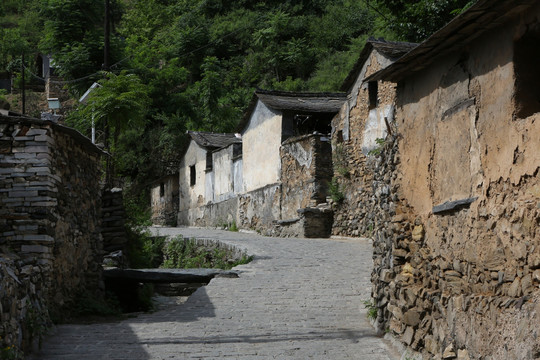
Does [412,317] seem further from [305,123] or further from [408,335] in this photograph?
[305,123]

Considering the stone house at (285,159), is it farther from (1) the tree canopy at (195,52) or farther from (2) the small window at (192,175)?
(2) the small window at (192,175)

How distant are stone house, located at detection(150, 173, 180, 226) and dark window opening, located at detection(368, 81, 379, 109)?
59.6ft

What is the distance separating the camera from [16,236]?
9164mm

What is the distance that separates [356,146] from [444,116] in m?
13.2

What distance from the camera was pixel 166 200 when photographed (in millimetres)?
36188

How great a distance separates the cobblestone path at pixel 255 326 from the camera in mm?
7344

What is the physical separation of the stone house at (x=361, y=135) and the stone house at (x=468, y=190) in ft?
34.8

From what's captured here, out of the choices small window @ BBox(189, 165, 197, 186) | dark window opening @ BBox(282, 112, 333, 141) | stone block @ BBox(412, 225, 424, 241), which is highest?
dark window opening @ BBox(282, 112, 333, 141)

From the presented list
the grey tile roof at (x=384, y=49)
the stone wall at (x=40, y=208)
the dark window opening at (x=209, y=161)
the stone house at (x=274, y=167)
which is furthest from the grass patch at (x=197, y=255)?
the dark window opening at (x=209, y=161)

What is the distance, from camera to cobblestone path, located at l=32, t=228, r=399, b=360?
7344 mm

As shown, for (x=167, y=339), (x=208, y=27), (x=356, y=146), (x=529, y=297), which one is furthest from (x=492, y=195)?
(x=208, y=27)

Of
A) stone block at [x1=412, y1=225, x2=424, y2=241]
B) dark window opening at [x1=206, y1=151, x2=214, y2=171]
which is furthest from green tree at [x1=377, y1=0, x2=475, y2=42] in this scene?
stone block at [x1=412, y1=225, x2=424, y2=241]

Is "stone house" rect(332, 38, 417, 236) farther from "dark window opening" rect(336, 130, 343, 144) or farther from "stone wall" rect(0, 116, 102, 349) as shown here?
"stone wall" rect(0, 116, 102, 349)

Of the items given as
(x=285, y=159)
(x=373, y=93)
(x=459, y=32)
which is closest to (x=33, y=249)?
(x=459, y=32)
